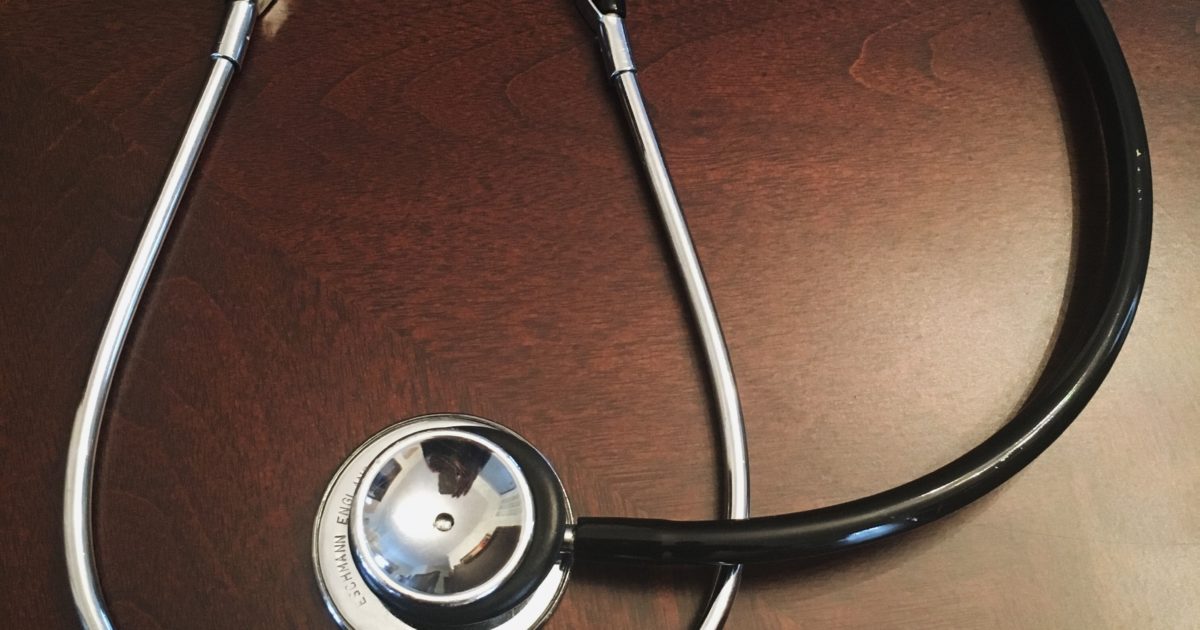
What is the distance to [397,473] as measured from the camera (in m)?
0.38

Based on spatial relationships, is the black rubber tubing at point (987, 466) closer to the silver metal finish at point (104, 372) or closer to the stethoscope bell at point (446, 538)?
the stethoscope bell at point (446, 538)

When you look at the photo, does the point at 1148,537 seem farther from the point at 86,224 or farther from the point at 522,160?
the point at 86,224

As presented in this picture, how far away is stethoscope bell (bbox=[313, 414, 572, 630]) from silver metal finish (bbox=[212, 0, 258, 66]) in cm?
23

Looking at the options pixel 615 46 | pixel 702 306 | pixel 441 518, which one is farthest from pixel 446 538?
pixel 615 46

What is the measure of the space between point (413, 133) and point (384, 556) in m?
0.23

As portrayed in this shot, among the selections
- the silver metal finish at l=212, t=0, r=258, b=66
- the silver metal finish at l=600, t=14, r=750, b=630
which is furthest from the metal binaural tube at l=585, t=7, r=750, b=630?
the silver metal finish at l=212, t=0, r=258, b=66

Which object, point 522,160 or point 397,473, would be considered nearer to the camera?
point 397,473

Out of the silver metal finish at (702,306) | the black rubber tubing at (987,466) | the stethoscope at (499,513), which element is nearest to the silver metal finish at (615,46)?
the silver metal finish at (702,306)

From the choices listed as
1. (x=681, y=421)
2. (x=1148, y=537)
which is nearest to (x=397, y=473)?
(x=681, y=421)

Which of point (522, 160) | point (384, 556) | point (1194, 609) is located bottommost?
point (1194, 609)

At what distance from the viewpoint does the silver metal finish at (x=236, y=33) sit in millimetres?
472

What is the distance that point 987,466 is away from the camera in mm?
394

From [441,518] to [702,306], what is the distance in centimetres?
16

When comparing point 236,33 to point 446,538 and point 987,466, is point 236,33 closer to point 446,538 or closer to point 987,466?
point 446,538
